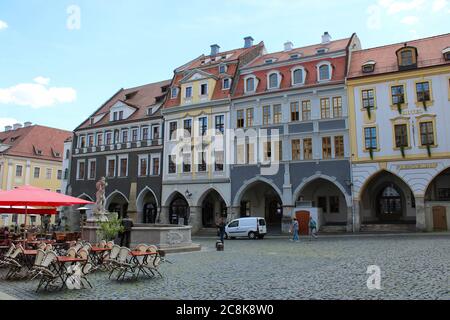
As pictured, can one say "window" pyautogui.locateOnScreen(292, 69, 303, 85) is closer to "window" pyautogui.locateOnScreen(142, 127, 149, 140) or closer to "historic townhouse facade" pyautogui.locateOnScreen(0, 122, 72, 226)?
"window" pyautogui.locateOnScreen(142, 127, 149, 140)

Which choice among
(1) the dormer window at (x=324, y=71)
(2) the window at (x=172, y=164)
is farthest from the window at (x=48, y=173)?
(1) the dormer window at (x=324, y=71)

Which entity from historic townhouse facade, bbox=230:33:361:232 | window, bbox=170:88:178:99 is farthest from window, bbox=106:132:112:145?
historic townhouse facade, bbox=230:33:361:232

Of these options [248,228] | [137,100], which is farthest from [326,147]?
[137,100]

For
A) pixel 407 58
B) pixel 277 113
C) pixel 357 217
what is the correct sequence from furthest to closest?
pixel 277 113
pixel 407 58
pixel 357 217

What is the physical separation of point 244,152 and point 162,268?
22.7 meters

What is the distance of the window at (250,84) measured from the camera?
37188mm

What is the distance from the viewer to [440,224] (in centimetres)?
2894

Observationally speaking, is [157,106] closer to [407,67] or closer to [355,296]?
[407,67]

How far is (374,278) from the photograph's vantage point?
34.9ft

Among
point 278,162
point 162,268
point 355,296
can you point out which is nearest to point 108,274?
point 162,268

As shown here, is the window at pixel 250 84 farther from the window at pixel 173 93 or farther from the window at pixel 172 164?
the window at pixel 172 164

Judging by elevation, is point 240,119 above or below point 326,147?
above

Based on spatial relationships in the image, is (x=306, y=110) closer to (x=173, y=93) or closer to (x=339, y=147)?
(x=339, y=147)

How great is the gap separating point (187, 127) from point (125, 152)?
827 centimetres
